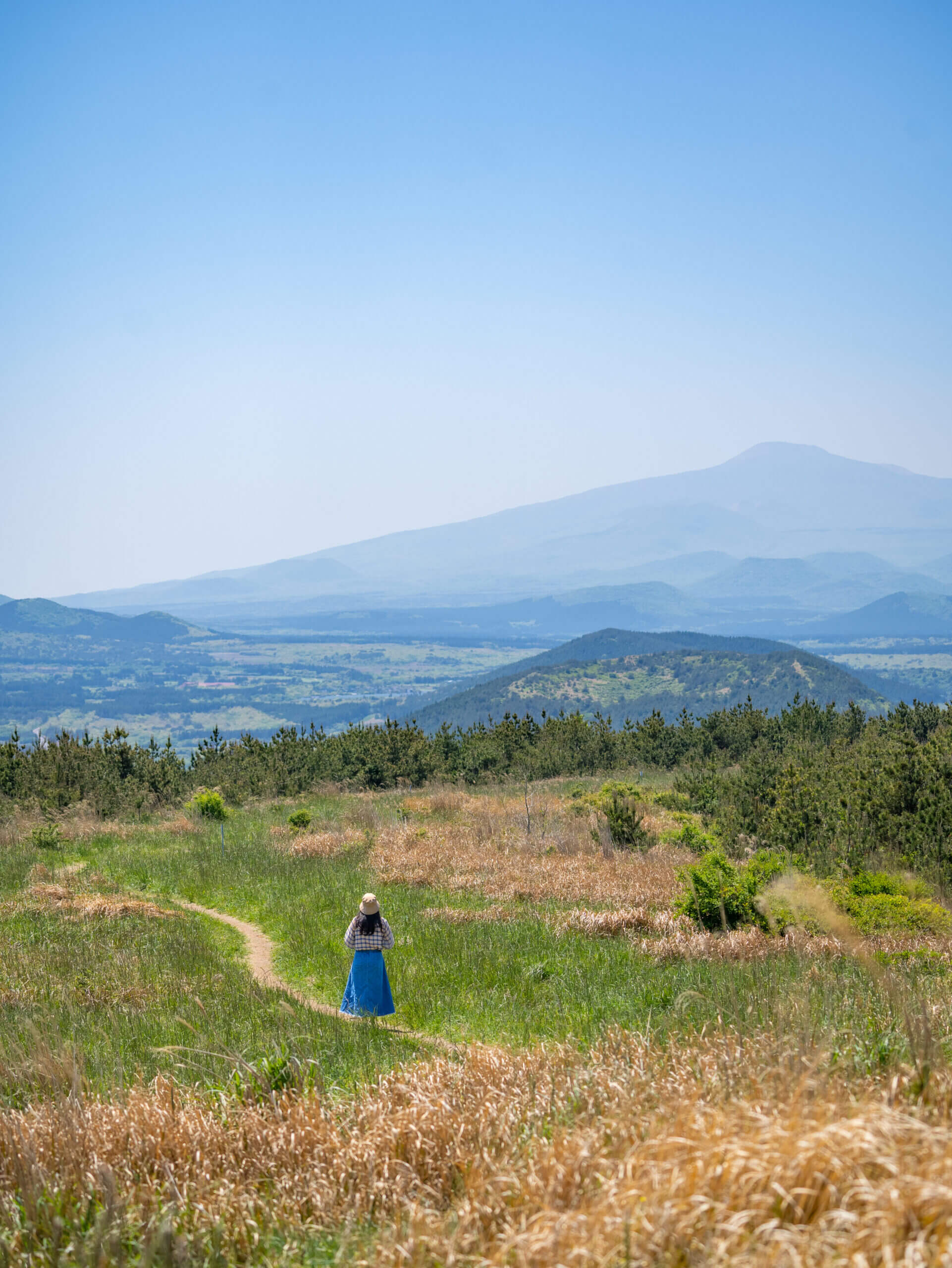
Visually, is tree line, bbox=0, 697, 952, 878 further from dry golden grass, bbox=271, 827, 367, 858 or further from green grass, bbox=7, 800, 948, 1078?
dry golden grass, bbox=271, 827, 367, 858

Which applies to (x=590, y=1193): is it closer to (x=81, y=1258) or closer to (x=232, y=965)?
(x=81, y=1258)

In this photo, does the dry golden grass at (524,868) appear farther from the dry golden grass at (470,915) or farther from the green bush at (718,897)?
the green bush at (718,897)

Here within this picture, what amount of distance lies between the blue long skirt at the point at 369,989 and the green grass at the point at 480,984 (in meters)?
0.24

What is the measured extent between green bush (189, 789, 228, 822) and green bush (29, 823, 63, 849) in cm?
451

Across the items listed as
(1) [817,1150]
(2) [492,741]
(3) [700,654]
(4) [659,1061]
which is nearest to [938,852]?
(4) [659,1061]

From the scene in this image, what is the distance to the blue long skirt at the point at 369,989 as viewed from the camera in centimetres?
833

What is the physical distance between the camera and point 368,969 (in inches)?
332

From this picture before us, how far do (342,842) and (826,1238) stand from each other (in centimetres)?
1556

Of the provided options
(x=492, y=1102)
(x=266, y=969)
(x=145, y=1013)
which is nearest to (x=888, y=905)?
(x=492, y=1102)

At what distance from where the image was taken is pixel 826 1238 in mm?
2422

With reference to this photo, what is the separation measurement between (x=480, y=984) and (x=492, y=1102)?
4.56m

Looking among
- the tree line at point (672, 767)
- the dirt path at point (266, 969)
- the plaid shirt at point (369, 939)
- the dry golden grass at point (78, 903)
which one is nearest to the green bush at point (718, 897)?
the tree line at point (672, 767)

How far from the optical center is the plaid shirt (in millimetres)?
8609

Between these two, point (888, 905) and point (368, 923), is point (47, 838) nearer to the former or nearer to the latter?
point (368, 923)
